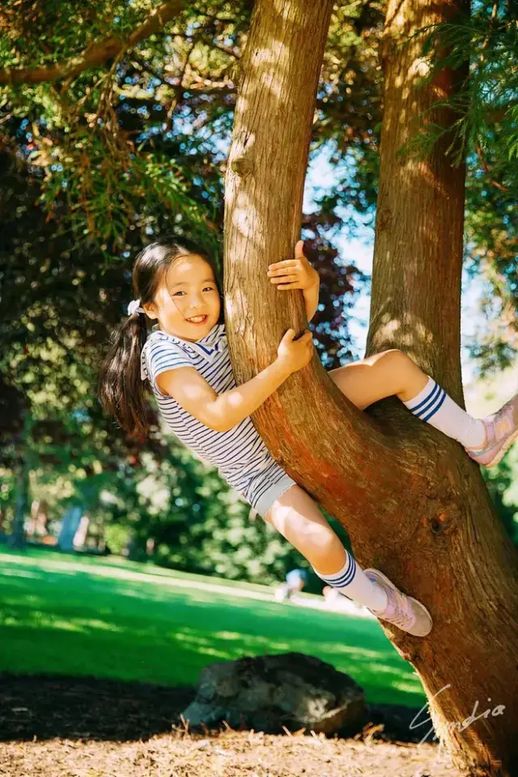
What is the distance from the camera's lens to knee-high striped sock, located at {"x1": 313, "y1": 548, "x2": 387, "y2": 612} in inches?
135

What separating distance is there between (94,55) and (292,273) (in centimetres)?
261

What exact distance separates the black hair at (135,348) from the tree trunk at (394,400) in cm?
46

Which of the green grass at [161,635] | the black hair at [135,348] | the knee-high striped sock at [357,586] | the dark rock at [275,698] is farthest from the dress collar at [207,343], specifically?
the green grass at [161,635]

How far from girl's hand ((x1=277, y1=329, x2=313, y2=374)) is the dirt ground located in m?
2.32

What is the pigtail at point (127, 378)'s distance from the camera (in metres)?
3.85

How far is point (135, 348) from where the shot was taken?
12.8ft

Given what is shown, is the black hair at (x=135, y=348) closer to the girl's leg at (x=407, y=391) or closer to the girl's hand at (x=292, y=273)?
the girl's hand at (x=292, y=273)

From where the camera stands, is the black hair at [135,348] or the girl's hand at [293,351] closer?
the girl's hand at [293,351]

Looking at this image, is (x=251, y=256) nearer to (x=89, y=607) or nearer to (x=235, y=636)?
(x=235, y=636)

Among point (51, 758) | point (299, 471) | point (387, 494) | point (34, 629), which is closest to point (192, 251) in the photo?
point (299, 471)

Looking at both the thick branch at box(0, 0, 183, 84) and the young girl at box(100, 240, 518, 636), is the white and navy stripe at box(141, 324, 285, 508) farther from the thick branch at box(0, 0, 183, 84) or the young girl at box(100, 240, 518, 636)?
the thick branch at box(0, 0, 183, 84)

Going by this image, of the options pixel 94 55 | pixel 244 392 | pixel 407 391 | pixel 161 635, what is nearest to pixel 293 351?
pixel 244 392

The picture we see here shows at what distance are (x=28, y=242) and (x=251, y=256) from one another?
5.47m

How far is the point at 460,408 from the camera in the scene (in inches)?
152
